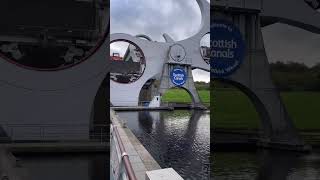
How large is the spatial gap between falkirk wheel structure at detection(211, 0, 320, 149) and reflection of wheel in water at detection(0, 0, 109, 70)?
457 centimetres


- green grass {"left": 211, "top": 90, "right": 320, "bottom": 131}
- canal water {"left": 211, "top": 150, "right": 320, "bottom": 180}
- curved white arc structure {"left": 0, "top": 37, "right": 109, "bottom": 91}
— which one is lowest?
canal water {"left": 211, "top": 150, "right": 320, "bottom": 180}

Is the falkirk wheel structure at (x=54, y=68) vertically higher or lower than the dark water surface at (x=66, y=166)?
higher

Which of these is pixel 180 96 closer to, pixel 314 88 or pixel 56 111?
pixel 56 111

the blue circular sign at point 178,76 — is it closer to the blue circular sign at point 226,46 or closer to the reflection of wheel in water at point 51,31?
the reflection of wheel in water at point 51,31

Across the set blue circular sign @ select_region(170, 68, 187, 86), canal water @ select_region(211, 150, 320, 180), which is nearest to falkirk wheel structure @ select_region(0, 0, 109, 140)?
canal water @ select_region(211, 150, 320, 180)

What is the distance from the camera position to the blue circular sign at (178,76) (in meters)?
37.7

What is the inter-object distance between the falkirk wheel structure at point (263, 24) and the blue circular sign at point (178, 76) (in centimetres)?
3082

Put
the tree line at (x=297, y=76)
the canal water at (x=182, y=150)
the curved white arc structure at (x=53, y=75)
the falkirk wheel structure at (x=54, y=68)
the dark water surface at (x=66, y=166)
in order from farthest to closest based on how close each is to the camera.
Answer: the curved white arc structure at (x=53, y=75) → the canal water at (x=182, y=150) → the falkirk wheel structure at (x=54, y=68) → the dark water surface at (x=66, y=166) → the tree line at (x=297, y=76)

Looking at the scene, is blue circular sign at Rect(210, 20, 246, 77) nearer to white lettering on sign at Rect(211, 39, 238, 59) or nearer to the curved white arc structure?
white lettering on sign at Rect(211, 39, 238, 59)

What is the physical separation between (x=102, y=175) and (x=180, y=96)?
46.8 metres

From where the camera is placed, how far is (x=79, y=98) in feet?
32.6

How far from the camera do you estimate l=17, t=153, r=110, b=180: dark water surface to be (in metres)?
8.94

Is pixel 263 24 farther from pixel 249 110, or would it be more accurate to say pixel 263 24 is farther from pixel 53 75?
pixel 53 75

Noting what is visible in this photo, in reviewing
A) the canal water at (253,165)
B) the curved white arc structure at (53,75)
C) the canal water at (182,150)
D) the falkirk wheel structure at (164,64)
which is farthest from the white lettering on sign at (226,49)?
the falkirk wheel structure at (164,64)
